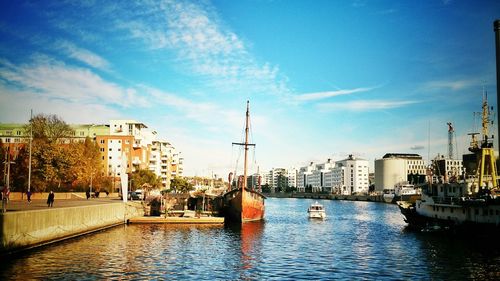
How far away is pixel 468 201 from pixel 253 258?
35.4 m

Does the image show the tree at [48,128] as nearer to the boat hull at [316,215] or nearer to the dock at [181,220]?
the dock at [181,220]

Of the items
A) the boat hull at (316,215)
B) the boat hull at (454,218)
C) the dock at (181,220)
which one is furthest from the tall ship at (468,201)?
the dock at (181,220)

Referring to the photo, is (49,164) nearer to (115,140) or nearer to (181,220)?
(181,220)

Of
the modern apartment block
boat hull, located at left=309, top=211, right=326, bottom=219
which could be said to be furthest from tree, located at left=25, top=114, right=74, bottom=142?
boat hull, located at left=309, top=211, right=326, bottom=219

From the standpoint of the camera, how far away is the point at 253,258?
4197 centimetres

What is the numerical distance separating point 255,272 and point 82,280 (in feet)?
43.2

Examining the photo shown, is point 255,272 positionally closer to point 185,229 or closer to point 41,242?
point 41,242

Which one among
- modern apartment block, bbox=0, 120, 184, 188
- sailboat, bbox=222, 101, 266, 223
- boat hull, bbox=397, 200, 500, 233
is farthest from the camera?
modern apartment block, bbox=0, 120, 184, 188

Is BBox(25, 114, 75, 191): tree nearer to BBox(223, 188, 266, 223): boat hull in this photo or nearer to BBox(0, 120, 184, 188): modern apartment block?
BBox(223, 188, 266, 223): boat hull

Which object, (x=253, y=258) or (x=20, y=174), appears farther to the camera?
(x=20, y=174)

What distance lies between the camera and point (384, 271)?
119 feet

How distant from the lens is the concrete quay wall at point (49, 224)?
121 ft

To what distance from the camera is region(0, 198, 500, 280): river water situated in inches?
1316

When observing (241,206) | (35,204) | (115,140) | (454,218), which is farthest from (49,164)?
(454,218)
